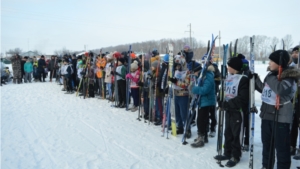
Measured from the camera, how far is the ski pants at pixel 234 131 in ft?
13.8

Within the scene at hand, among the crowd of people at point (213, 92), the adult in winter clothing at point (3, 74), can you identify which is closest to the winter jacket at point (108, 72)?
the crowd of people at point (213, 92)

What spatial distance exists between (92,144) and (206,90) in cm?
281

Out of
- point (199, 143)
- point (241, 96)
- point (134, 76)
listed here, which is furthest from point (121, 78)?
point (241, 96)

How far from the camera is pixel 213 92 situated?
5.18m

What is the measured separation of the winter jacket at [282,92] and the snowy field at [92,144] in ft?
3.81

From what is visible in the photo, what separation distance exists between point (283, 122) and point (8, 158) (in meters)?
4.99

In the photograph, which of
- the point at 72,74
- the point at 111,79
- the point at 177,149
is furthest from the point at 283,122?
the point at 72,74

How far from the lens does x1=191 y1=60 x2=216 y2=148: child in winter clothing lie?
4.90 meters

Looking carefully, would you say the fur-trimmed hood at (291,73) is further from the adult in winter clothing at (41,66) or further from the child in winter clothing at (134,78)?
the adult in winter clothing at (41,66)

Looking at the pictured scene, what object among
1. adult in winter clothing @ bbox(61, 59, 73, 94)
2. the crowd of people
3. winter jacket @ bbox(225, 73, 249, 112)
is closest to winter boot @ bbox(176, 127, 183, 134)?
the crowd of people

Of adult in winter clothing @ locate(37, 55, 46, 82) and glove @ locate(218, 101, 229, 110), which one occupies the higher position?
adult in winter clothing @ locate(37, 55, 46, 82)

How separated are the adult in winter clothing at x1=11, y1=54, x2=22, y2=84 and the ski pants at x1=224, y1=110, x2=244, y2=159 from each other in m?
16.5

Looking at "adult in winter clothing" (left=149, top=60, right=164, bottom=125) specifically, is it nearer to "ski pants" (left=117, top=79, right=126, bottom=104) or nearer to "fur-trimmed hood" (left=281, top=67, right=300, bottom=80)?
"ski pants" (left=117, top=79, right=126, bottom=104)

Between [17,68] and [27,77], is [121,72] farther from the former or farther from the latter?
[27,77]
